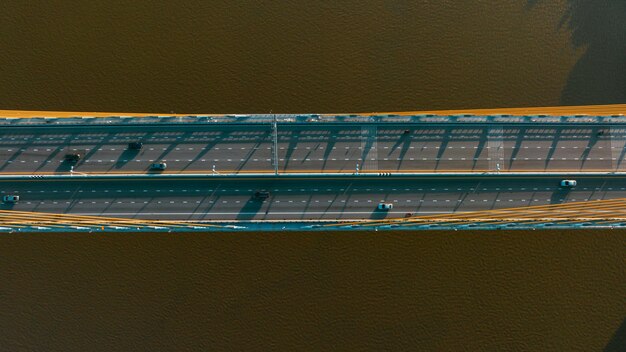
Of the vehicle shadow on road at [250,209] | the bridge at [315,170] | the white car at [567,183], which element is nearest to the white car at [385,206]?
the bridge at [315,170]

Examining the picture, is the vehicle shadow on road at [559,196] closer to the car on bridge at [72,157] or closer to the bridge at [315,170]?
the bridge at [315,170]

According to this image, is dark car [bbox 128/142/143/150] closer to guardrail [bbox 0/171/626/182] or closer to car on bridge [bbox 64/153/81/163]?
guardrail [bbox 0/171/626/182]

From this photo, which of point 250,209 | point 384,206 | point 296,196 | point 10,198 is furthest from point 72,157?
point 384,206

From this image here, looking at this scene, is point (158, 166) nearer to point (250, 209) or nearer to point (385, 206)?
point (250, 209)

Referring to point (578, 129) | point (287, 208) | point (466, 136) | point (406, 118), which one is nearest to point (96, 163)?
point (287, 208)

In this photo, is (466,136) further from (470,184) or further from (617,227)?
(617,227)

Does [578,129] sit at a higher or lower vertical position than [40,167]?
higher
